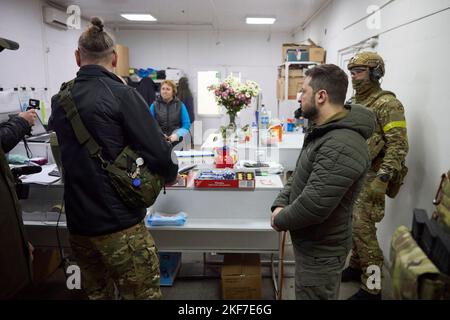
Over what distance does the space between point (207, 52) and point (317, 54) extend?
11.8 feet

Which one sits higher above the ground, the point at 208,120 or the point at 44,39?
the point at 44,39

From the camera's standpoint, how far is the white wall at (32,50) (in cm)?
424

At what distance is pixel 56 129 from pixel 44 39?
4653mm

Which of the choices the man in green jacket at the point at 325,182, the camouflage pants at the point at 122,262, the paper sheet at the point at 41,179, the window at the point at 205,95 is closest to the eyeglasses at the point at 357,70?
the man in green jacket at the point at 325,182

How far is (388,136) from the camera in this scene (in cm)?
209

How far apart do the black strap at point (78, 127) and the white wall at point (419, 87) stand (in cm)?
195

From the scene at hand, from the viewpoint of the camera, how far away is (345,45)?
403cm

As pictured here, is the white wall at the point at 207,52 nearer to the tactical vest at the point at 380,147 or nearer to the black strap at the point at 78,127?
the tactical vest at the point at 380,147

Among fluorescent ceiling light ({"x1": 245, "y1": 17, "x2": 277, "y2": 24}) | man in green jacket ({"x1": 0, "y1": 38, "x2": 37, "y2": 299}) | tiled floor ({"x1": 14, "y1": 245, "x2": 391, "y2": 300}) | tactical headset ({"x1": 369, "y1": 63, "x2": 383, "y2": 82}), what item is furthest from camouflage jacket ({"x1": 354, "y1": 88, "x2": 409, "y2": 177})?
fluorescent ceiling light ({"x1": 245, "y1": 17, "x2": 277, "y2": 24})

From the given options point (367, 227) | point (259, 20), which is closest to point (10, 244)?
point (367, 227)

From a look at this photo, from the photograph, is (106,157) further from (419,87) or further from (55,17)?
(55,17)
